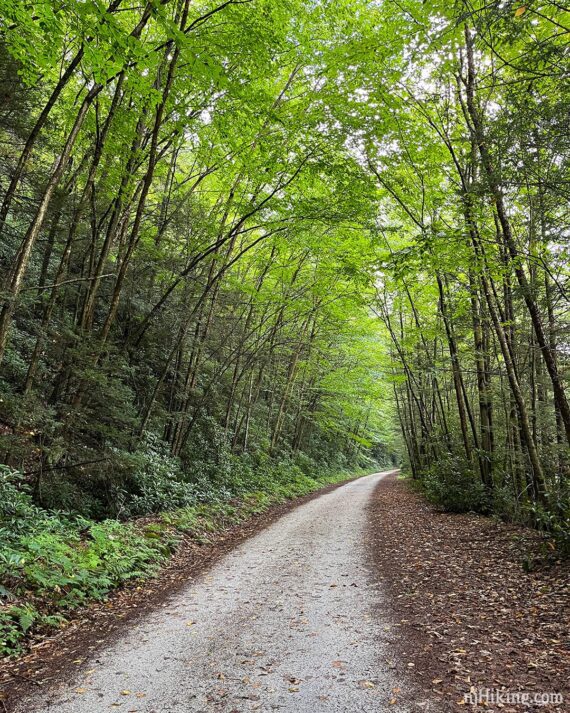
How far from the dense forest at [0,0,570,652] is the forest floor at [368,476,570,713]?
0.95 meters

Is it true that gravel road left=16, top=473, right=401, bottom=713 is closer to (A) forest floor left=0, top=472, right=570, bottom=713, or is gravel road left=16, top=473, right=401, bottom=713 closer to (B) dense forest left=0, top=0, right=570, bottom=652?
(A) forest floor left=0, top=472, right=570, bottom=713

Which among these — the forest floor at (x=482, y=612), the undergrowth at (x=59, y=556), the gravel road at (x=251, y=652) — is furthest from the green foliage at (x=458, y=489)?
the undergrowth at (x=59, y=556)

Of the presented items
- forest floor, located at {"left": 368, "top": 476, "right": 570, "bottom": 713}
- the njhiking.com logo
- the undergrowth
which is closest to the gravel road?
forest floor, located at {"left": 368, "top": 476, "right": 570, "bottom": 713}

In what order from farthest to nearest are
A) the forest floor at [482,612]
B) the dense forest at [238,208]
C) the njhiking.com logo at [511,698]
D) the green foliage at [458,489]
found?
1. the green foliage at [458,489]
2. the dense forest at [238,208]
3. the forest floor at [482,612]
4. the njhiking.com logo at [511,698]

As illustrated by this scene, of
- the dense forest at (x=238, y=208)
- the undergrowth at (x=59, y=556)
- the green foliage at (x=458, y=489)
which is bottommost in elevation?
the undergrowth at (x=59, y=556)

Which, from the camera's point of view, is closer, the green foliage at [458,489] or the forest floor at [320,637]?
the forest floor at [320,637]

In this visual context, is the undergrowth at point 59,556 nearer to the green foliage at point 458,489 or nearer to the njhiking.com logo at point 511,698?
the njhiking.com logo at point 511,698

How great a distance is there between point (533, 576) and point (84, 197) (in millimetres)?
9365

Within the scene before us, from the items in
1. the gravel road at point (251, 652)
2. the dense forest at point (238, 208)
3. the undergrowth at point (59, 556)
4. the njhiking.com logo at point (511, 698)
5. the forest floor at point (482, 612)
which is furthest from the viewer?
the dense forest at point (238, 208)

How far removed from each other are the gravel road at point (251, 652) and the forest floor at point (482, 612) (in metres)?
0.37

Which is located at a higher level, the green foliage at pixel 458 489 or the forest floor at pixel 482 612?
the green foliage at pixel 458 489

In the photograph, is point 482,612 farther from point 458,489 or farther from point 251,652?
A: point 458,489

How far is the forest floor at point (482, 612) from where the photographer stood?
3.16 meters

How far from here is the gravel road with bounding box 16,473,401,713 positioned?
3020 millimetres
